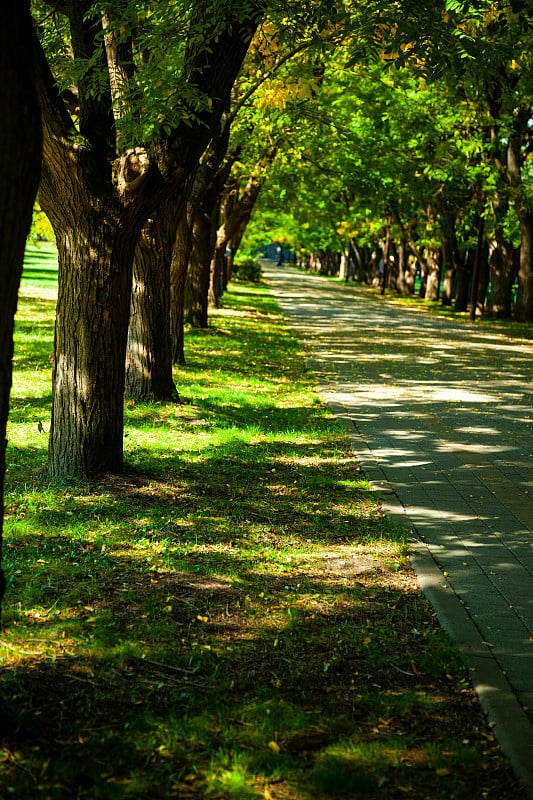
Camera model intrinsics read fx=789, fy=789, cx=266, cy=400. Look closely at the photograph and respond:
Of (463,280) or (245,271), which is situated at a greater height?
(245,271)

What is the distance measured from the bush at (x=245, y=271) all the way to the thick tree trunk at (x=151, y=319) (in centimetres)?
3848

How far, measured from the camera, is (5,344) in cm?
303

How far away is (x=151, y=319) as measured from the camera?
10367 mm

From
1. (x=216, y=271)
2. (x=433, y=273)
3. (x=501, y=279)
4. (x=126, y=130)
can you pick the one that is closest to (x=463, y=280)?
(x=501, y=279)

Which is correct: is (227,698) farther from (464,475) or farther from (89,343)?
(464,475)

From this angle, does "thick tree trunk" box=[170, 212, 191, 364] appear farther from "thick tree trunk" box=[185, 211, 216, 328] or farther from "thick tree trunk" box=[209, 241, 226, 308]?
"thick tree trunk" box=[209, 241, 226, 308]

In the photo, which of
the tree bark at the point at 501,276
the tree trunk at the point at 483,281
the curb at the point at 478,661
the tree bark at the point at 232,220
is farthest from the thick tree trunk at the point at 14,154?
the tree trunk at the point at 483,281

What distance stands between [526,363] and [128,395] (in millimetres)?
10491

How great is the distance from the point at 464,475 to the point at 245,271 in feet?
138

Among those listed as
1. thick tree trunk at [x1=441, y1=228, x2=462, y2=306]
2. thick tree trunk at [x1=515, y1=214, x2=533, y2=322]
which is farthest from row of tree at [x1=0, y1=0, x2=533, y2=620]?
thick tree trunk at [x1=441, y1=228, x2=462, y2=306]

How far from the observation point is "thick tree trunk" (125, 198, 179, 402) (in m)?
10.1

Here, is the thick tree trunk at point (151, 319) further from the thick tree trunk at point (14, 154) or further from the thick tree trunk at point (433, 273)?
the thick tree trunk at point (433, 273)

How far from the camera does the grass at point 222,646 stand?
10.0 ft

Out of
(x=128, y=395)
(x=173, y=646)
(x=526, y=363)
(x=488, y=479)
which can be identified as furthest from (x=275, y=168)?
(x=173, y=646)
